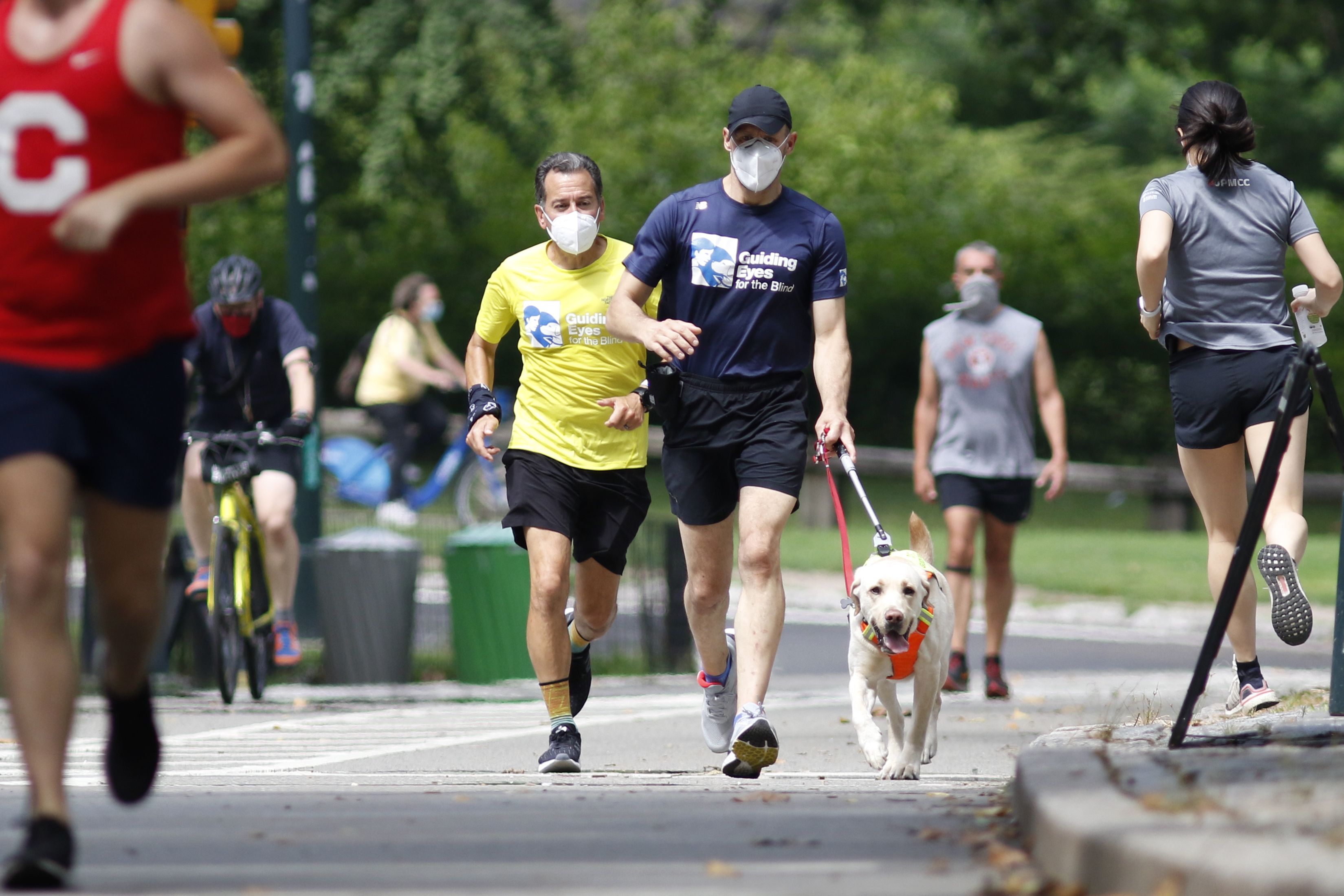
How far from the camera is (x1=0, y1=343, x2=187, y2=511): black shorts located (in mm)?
4023

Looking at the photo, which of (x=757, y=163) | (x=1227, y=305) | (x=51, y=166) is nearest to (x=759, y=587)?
(x=757, y=163)

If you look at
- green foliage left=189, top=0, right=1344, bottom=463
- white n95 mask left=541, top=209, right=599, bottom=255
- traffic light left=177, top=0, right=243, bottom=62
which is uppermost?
green foliage left=189, top=0, right=1344, bottom=463

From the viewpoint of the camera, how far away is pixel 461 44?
19.8 metres

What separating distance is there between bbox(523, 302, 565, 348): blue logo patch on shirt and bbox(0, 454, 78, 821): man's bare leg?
3.29 metres

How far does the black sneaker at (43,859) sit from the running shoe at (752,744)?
9.44ft

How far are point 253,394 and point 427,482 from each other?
892 cm

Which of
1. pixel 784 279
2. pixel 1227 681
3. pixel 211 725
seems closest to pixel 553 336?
pixel 784 279

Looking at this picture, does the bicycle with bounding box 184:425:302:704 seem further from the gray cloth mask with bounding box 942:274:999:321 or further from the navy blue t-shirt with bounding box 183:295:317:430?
the gray cloth mask with bounding box 942:274:999:321

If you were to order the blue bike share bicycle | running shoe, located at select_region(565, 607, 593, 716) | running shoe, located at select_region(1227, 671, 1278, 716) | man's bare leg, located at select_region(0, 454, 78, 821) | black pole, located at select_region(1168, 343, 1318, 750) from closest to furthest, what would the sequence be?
man's bare leg, located at select_region(0, 454, 78, 821), black pole, located at select_region(1168, 343, 1318, 750), running shoe, located at select_region(1227, 671, 1278, 716), running shoe, located at select_region(565, 607, 593, 716), the blue bike share bicycle

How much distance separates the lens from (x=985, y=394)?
10.2 meters

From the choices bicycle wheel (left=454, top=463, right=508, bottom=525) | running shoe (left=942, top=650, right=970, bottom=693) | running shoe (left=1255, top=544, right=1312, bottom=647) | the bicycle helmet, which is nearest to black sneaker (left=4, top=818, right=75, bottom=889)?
running shoe (left=1255, top=544, right=1312, bottom=647)

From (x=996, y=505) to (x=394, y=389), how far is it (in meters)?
9.07

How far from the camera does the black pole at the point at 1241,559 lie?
17.0 feet

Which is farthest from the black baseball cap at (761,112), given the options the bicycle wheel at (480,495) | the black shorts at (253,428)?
the bicycle wheel at (480,495)
